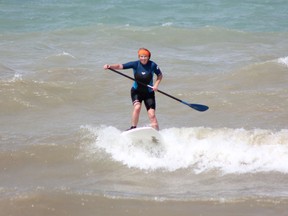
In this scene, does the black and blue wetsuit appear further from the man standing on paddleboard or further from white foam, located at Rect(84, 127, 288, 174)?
white foam, located at Rect(84, 127, 288, 174)

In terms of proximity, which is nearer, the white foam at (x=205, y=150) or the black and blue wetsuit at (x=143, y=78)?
the white foam at (x=205, y=150)

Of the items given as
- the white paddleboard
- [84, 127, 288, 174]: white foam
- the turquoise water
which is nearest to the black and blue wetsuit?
the white paddleboard

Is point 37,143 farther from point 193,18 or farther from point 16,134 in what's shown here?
point 193,18

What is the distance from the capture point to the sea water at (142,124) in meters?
7.18

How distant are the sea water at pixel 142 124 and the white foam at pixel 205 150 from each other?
0.06 ft

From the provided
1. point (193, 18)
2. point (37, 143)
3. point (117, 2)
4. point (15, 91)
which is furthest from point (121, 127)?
point (117, 2)

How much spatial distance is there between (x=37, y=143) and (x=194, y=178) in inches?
118

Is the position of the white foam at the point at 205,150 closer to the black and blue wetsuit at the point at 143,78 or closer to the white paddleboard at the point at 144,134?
the white paddleboard at the point at 144,134

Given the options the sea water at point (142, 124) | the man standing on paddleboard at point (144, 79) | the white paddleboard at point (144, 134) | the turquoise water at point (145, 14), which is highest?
the man standing on paddleboard at point (144, 79)

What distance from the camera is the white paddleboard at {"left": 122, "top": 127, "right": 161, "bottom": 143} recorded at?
9.10m

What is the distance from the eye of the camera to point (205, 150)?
30.3 ft

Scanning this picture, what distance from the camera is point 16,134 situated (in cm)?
1040

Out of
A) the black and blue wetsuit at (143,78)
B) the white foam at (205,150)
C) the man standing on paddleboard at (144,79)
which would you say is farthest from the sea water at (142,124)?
the black and blue wetsuit at (143,78)

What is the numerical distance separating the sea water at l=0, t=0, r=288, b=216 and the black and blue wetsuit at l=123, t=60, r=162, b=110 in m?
0.73
